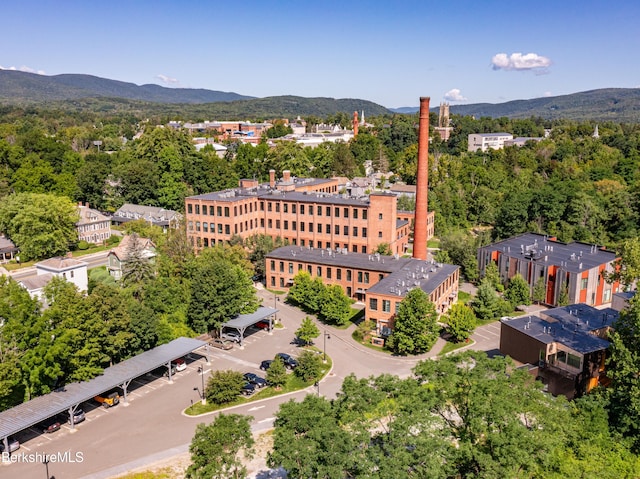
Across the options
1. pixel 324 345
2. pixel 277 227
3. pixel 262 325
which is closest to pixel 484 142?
pixel 277 227

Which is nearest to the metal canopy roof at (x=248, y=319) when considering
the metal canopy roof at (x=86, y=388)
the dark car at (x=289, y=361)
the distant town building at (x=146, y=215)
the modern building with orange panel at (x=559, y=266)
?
the metal canopy roof at (x=86, y=388)

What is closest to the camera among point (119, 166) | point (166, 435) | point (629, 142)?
point (166, 435)

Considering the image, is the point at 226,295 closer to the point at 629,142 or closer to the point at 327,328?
the point at 327,328

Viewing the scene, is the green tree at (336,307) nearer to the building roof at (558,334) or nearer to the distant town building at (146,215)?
the building roof at (558,334)

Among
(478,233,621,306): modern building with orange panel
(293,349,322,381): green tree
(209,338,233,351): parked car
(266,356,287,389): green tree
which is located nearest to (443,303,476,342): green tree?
(293,349,322,381): green tree

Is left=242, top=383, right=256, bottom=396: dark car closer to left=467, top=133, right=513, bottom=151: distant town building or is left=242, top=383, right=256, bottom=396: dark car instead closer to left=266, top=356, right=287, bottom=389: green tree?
left=266, top=356, right=287, bottom=389: green tree

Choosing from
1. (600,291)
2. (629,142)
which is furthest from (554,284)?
(629,142)
